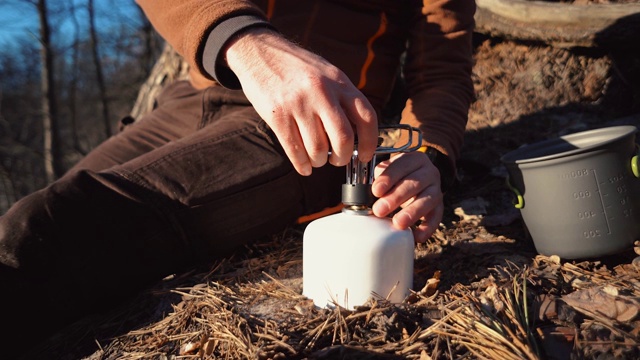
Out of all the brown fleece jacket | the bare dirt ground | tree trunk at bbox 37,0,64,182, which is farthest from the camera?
tree trunk at bbox 37,0,64,182

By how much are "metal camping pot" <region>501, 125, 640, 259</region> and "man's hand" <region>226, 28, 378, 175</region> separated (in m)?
0.62

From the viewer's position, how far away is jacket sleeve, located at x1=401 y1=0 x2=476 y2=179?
6.42ft

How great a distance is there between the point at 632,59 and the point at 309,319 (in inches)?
87.3

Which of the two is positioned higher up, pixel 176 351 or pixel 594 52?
pixel 594 52

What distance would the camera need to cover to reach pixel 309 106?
1.21 m

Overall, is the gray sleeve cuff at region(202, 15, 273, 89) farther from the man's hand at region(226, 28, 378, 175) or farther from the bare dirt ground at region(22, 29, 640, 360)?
the bare dirt ground at region(22, 29, 640, 360)

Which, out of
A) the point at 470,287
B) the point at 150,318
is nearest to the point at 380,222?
the point at 470,287

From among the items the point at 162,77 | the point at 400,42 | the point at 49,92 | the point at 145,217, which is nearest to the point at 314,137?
the point at 145,217

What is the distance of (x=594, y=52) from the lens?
2.68 meters

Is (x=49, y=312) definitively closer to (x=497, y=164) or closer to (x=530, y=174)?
(x=530, y=174)

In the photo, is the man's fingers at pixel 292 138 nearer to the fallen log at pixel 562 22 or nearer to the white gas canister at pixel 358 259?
the white gas canister at pixel 358 259

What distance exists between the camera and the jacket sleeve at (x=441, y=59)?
77.1 inches

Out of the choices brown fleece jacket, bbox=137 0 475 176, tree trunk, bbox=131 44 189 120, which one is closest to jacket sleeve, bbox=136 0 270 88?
brown fleece jacket, bbox=137 0 475 176

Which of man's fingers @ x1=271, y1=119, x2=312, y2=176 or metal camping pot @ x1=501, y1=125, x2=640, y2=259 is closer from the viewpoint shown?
man's fingers @ x1=271, y1=119, x2=312, y2=176
